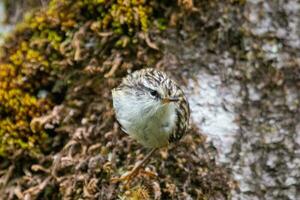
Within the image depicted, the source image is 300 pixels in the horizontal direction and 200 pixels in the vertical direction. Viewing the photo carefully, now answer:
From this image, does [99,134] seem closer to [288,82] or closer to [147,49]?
[147,49]

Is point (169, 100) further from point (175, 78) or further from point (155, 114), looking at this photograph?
point (175, 78)

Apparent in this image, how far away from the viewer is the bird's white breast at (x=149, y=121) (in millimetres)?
3639

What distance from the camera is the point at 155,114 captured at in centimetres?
368

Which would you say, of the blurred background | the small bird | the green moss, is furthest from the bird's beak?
the green moss

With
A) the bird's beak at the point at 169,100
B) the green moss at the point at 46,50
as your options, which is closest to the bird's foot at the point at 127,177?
the bird's beak at the point at 169,100

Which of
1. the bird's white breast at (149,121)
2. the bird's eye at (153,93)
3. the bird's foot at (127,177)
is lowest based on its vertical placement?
the bird's foot at (127,177)

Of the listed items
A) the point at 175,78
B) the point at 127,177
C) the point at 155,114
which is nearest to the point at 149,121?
the point at 155,114

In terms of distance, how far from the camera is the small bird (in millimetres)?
3625

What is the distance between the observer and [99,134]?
3.88 metres

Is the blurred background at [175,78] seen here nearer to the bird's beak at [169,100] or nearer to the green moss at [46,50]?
the green moss at [46,50]

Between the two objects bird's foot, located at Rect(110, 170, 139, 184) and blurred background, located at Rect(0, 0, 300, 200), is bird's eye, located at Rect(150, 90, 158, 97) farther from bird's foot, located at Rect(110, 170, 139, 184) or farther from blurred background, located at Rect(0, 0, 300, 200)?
bird's foot, located at Rect(110, 170, 139, 184)

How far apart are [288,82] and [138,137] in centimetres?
114

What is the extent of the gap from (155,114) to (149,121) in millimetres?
57

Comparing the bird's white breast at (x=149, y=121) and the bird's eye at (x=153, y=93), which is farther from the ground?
the bird's eye at (x=153, y=93)
